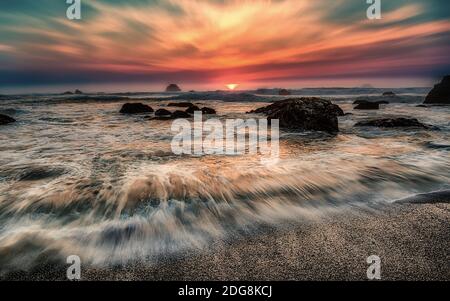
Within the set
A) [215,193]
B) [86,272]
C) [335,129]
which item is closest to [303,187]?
[215,193]

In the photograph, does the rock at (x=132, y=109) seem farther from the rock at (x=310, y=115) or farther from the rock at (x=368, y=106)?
the rock at (x=368, y=106)

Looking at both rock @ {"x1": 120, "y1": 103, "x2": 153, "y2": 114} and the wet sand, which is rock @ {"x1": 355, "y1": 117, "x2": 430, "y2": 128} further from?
rock @ {"x1": 120, "y1": 103, "x2": 153, "y2": 114}

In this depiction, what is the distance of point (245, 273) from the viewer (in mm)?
2166

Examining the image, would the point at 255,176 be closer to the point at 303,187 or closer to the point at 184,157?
the point at 303,187

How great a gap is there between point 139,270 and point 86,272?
39cm

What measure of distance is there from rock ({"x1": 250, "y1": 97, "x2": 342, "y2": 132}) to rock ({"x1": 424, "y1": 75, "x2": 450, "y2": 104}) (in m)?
18.7

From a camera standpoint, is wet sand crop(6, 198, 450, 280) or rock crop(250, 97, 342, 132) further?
rock crop(250, 97, 342, 132)

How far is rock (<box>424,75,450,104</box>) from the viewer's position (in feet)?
75.5

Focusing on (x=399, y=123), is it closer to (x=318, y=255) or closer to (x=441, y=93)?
(x=318, y=255)

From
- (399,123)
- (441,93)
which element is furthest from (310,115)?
(441,93)

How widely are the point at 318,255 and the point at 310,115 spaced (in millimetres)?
7934

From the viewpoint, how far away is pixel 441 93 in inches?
914

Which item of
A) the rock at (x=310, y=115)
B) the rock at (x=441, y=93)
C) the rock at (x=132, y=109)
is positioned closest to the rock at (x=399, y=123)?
the rock at (x=310, y=115)

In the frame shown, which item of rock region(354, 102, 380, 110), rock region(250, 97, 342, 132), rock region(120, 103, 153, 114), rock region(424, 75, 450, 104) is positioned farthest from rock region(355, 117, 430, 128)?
rock region(424, 75, 450, 104)
